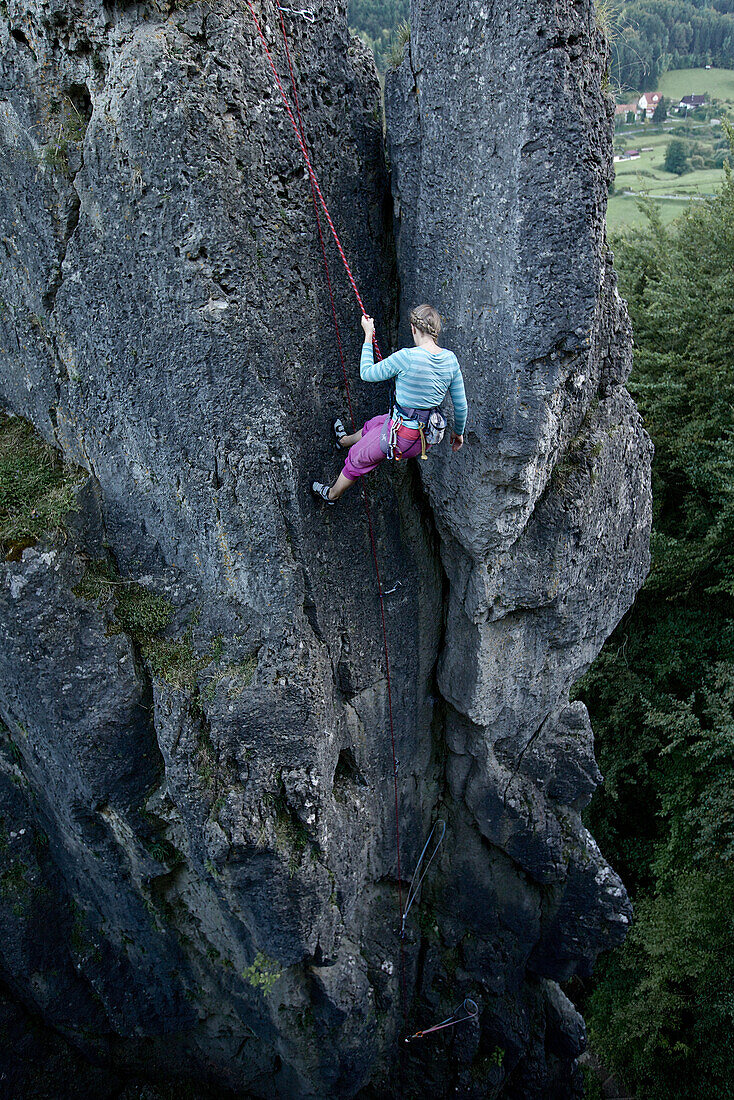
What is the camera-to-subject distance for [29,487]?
5.51 m

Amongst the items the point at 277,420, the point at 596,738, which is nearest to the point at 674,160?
the point at 596,738

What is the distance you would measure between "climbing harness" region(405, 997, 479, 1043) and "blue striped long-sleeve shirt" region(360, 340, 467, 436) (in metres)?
7.10

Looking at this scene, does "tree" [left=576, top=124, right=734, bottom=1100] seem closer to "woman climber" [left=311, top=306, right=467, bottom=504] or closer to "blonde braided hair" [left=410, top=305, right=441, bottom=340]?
"woman climber" [left=311, top=306, right=467, bottom=504]

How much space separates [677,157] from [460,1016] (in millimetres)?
27909

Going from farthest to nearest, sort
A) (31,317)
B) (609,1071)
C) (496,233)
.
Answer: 1. (609,1071)
2. (31,317)
3. (496,233)

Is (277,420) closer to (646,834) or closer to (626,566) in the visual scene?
Result: (626,566)

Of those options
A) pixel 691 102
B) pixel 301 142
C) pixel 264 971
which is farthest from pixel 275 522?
pixel 691 102

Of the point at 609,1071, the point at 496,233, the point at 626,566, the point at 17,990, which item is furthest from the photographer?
the point at 609,1071

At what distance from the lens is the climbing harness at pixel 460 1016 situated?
792 cm

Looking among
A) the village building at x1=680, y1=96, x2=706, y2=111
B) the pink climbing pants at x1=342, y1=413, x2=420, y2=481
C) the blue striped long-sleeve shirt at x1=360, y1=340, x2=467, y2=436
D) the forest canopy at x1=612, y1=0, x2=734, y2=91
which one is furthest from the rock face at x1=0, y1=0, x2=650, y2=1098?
the village building at x1=680, y1=96, x2=706, y2=111

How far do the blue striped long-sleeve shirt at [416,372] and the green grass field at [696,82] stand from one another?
1228 inches

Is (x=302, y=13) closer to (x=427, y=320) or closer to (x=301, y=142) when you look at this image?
(x=301, y=142)

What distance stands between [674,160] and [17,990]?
98.5 feet

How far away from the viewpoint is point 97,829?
6312 mm
